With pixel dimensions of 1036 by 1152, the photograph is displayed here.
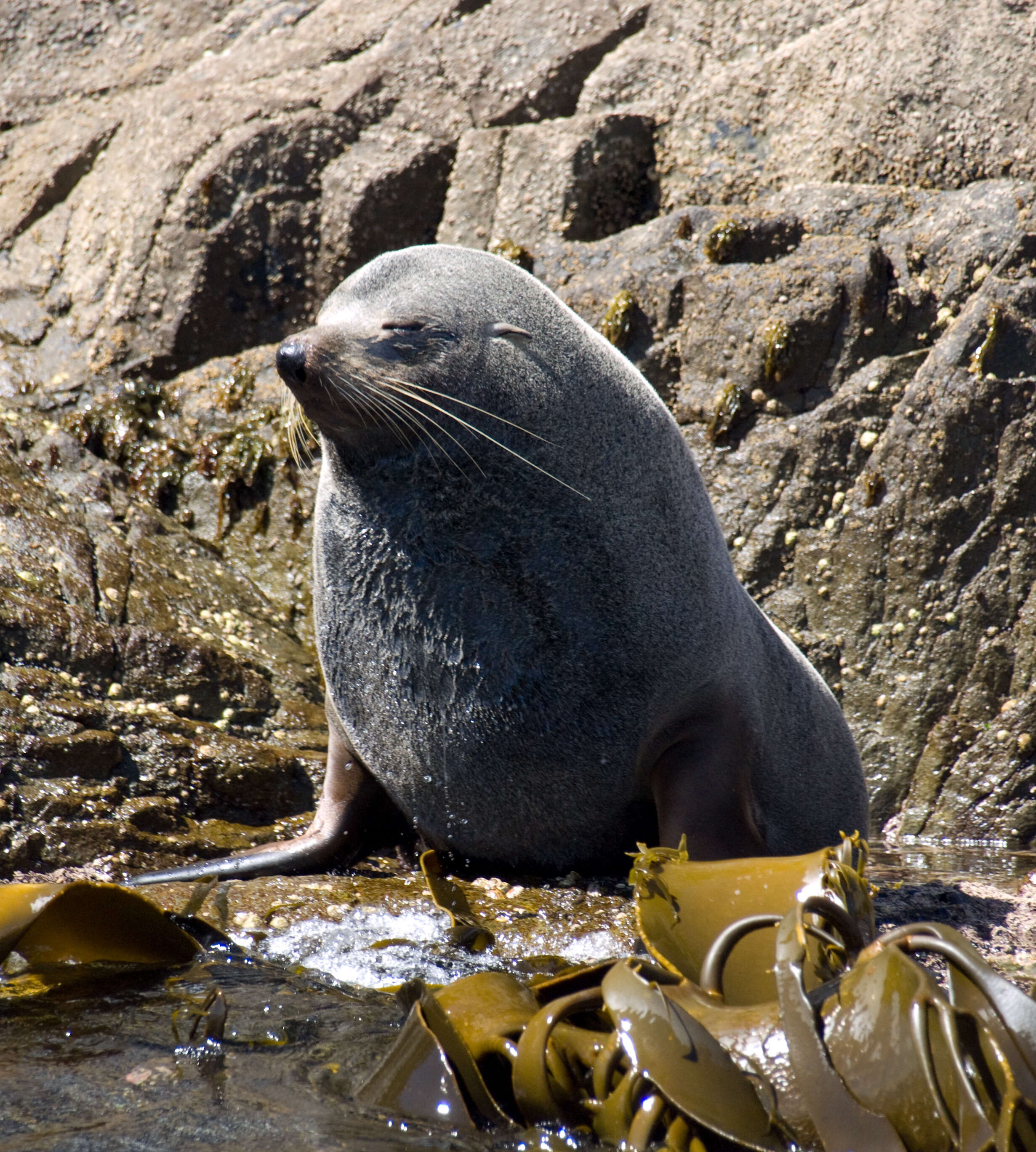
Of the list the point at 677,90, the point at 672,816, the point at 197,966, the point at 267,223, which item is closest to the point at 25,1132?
the point at 197,966

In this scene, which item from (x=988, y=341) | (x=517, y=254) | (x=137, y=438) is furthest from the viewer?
(x=517, y=254)

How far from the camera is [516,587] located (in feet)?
11.7

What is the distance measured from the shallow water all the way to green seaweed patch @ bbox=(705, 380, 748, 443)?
8.24 feet

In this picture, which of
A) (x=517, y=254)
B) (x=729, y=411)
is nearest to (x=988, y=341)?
(x=729, y=411)

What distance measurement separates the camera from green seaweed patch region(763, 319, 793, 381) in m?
5.75

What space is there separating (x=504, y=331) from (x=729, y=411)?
244 centimetres

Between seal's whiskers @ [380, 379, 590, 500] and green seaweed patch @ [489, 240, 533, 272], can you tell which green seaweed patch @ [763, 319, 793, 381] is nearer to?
green seaweed patch @ [489, 240, 533, 272]

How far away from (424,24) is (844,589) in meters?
4.65

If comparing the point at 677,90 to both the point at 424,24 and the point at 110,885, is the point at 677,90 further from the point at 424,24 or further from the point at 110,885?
the point at 110,885

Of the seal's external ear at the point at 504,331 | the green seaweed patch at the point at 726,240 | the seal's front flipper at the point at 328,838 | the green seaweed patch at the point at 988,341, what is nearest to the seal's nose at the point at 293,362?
the seal's external ear at the point at 504,331

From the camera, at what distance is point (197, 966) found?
2920 millimetres

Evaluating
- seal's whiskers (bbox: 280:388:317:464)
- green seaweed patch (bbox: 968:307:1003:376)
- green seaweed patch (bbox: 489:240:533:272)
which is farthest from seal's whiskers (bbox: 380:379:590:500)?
green seaweed patch (bbox: 489:240:533:272)

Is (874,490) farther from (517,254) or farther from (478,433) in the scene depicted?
(478,433)

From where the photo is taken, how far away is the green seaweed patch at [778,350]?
5750mm
